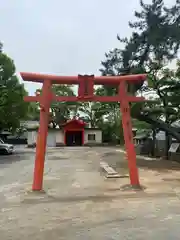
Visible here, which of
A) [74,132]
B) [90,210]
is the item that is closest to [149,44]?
[90,210]

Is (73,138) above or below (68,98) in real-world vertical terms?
below

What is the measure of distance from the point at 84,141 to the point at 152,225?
39.5 m

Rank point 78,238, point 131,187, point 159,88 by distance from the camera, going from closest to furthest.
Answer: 1. point 78,238
2. point 131,187
3. point 159,88

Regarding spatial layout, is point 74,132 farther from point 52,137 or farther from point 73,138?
point 52,137

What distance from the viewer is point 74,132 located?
1763 inches

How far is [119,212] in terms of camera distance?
269 inches

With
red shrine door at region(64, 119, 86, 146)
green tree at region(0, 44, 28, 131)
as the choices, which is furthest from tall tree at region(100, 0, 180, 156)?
red shrine door at region(64, 119, 86, 146)

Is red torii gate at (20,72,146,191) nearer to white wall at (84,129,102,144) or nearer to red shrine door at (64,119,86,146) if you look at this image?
red shrine door at (64,119,86,146)

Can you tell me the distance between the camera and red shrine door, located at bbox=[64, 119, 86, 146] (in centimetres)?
4409

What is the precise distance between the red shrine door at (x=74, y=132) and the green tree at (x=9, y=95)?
1508cm

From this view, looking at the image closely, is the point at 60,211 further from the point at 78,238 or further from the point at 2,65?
the point at 2,65

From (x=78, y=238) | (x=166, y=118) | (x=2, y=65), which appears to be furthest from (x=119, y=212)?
(x=2, y=65)

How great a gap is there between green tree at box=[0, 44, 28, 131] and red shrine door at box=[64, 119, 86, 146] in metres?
15.1

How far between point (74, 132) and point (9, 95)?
18.4 m
